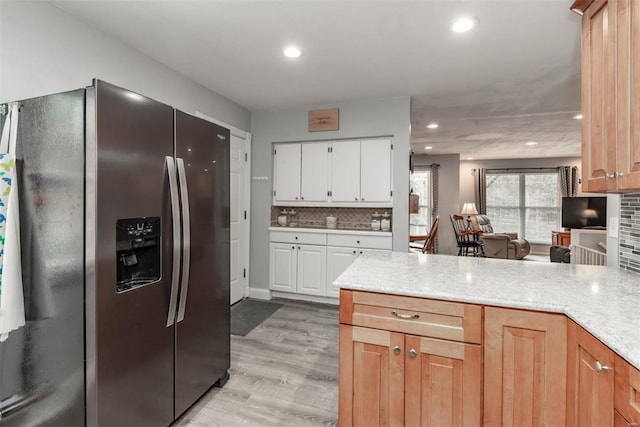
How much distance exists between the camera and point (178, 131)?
70.9 inches

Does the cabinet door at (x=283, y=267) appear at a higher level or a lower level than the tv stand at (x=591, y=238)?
lower

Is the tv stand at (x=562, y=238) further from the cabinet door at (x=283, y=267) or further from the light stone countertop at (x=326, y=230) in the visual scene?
the cabinet door at (x=283, y=267)

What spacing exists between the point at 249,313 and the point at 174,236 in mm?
2183

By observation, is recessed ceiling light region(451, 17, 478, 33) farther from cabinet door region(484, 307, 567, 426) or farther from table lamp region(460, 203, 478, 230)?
table lamp region(460, 203, 478, 230)

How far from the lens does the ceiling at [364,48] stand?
2066mm

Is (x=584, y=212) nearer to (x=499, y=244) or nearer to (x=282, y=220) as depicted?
(x=499, y=244)

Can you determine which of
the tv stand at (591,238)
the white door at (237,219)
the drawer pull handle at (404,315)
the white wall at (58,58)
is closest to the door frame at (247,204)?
the white door at (237,219)

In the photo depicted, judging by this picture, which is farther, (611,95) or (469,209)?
(469,209)

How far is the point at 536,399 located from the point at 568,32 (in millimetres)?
2433

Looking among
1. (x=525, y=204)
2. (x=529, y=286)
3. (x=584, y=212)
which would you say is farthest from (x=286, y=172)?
(x=525, y=204)

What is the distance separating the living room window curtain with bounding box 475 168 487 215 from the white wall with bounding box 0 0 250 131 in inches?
306

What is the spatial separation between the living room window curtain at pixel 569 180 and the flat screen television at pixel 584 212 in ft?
5.53

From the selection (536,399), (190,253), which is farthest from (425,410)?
(190,253)

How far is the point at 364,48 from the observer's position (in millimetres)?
2570
